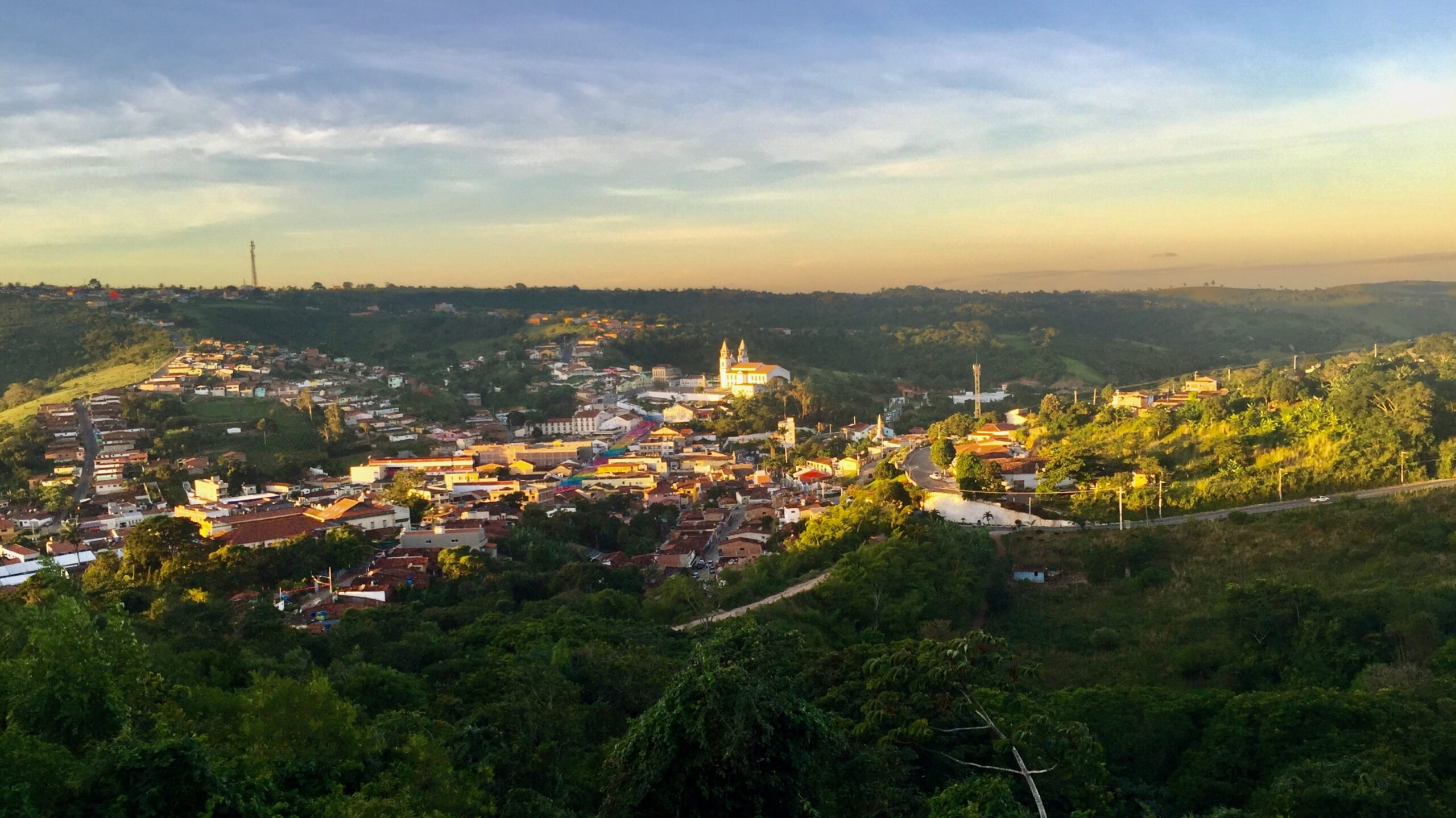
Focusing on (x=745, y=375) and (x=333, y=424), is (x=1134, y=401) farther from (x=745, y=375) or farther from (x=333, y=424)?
(x=333, y=424)

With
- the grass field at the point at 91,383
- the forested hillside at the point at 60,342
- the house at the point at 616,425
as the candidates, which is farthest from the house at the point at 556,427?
the forested hillside at the point at 60,342

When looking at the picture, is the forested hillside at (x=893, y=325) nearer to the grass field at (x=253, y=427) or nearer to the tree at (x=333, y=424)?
the grass field at (x=253, y=427)

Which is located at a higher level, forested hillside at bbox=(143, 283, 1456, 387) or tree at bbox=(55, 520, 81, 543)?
forested hillside at bbox=(143, 283, 1456, 387)

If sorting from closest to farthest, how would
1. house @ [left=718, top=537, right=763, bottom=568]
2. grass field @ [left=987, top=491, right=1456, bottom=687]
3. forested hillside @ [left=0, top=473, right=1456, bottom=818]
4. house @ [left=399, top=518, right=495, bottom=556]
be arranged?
1. forested hillside @ [left=0, top=473, right=1456, bottom=818]
2. grass field @ [left=987, top=491, right=1456, bottom=687]
3. house @ [left=718, top=537, right=763, bottom=568]
4. house @ [left=399, top=518, right=495, bottom=556]

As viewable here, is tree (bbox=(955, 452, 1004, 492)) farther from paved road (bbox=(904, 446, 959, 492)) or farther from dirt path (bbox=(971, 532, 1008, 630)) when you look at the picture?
dirt path (bbox=(971, 532, 1008, 630))

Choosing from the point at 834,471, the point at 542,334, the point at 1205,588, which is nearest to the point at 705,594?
the point at 1205,588

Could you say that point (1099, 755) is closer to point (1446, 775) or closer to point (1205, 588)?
point (1446, 775)

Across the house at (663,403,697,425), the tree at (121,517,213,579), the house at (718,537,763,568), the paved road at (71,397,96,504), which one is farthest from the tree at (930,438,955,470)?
the paved road at (71,397,96,504)
